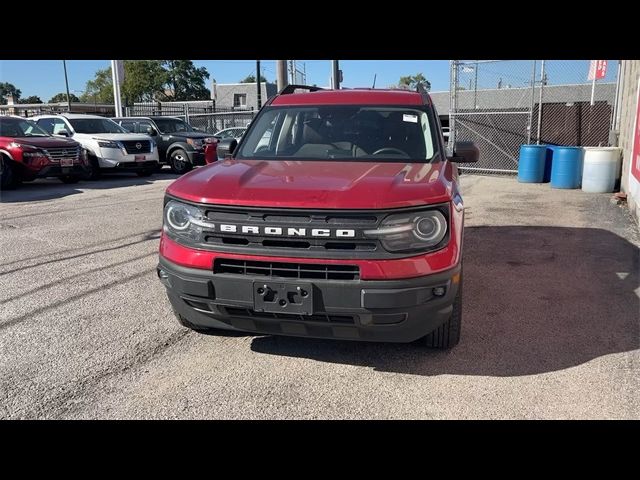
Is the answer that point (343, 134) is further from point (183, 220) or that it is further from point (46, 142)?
point (46, 142)

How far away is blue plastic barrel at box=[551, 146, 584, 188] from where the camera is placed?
1270cm

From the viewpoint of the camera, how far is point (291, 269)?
10.0ft

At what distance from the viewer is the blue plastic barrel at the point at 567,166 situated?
41.7ft

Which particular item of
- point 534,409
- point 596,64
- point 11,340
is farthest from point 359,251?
point 596,64

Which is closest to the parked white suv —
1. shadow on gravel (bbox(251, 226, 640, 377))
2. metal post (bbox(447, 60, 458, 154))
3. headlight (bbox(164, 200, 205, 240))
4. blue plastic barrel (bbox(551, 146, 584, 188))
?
metal post (bbox(447, 60, 458, 154))

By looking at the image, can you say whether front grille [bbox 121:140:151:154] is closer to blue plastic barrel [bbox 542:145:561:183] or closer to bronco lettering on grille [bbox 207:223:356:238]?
blue plastic barrel [bbox 542:145:561:183]

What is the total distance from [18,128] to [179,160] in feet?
15.7

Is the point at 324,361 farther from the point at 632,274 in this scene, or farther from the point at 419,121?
the point at 632,274

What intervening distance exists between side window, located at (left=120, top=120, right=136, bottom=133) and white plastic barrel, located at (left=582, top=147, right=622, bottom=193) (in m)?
13.3

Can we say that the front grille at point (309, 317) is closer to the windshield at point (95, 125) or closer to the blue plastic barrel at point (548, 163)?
the blue plastic barrel at point (548, 163)

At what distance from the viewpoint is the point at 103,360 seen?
3652 mm

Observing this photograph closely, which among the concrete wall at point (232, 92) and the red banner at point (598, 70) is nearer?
the red banner at point (598, 70)

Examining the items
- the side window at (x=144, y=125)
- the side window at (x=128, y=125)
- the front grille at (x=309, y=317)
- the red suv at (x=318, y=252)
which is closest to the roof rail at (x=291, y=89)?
the red suv at (x=318, y=252)

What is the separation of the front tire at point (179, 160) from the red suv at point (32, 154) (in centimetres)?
362
